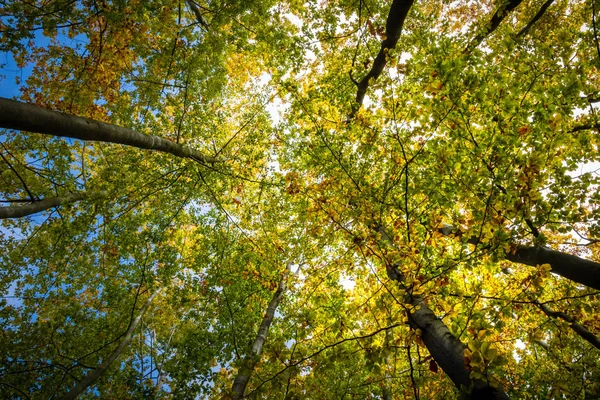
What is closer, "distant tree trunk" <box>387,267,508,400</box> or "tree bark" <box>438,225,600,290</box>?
"distant tree trunk" <box>387,267,508,400</box>

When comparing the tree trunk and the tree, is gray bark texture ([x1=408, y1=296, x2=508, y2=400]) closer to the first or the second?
the tree

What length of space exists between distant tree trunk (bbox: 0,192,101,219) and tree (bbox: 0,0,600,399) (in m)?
0.06

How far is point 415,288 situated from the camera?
235 cm

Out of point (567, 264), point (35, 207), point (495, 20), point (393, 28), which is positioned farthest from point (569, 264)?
point (35, 207)

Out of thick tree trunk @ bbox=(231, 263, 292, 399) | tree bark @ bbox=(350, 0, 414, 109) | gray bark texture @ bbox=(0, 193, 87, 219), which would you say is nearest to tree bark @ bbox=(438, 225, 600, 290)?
thick tree trunk @ bbox=(231, 263, 292, 399)

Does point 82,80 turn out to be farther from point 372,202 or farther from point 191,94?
point 372,202

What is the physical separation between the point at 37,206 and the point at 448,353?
8019 millimetres

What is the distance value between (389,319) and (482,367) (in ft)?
2.81

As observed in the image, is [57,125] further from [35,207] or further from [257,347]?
[257,347]

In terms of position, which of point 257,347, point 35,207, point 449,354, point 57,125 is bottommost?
point 449,354

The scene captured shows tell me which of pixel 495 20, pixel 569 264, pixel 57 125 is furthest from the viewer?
pixel 495 20

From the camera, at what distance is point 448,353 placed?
8.23 ft

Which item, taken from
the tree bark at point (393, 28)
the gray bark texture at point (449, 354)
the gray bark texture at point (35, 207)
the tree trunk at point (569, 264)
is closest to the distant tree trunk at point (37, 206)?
the gray bark texture at point (35, 207)

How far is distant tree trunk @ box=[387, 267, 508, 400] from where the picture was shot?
1.92m
